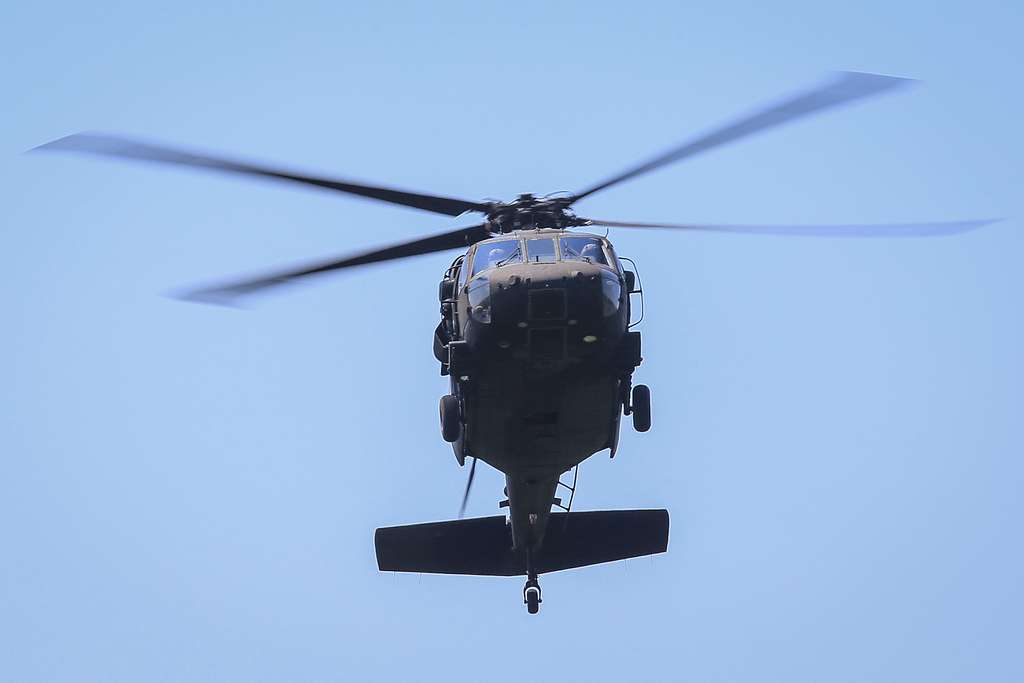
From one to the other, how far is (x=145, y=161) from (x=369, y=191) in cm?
330

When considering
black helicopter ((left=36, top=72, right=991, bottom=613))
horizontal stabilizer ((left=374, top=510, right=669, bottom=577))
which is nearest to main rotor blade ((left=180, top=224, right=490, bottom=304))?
black helicopter ((left=36, top=72, right=991, bottom=613))

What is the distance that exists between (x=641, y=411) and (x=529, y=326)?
8.85 ft

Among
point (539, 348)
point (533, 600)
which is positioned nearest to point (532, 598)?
point (533, 600)

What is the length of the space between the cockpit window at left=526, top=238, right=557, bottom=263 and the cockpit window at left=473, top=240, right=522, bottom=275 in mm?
145

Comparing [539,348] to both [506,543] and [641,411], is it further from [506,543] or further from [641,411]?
[506,543]

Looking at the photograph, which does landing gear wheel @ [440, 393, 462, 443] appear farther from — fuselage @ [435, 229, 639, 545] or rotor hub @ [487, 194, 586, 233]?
rotor hub @ [487, 194, 586, 233]

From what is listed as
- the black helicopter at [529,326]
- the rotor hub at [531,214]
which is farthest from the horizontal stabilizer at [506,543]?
Result: the rotor hub at [531,214]

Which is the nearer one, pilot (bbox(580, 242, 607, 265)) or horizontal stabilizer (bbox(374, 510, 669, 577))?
pilot (bbox(580, 242, 607, 265))

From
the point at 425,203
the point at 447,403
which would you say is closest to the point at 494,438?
the point at 447,403

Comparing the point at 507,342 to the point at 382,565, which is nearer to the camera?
the point at 507,342

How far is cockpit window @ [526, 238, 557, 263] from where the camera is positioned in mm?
17953

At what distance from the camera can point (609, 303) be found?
17641 mm

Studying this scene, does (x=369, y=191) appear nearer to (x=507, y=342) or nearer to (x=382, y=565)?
(x=507, y=342)

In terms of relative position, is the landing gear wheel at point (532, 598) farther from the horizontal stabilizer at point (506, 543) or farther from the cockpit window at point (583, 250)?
the cockpit window at point (583, 250)
